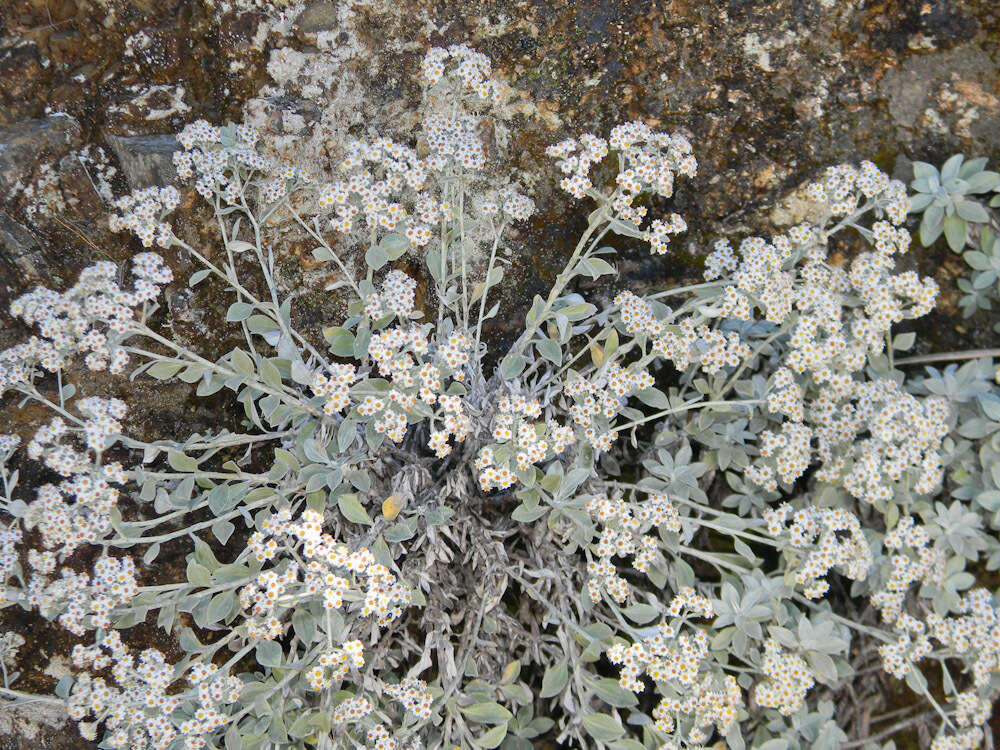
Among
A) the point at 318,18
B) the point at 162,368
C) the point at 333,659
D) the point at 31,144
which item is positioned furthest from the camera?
the point at 318,18

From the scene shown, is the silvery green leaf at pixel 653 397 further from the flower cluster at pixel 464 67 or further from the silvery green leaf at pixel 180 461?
the silvery green leaf at pixel 180 461

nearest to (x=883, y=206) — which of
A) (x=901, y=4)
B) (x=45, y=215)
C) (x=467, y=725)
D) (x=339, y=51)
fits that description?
(x=901, y=4)

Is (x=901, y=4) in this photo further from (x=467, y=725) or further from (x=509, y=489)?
(x=467, y=725)

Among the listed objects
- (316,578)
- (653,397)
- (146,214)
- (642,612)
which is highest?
(146,214)

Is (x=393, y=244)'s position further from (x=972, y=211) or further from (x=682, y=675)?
(x=972, y=211)

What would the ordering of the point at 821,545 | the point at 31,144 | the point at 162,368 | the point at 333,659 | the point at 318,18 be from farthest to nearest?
the point at 318,18
the point at 31,144
the point at 821,545
the point at 162,368
the point at 333,659

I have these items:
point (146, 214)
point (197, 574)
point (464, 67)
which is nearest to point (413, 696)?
point (197, 574)

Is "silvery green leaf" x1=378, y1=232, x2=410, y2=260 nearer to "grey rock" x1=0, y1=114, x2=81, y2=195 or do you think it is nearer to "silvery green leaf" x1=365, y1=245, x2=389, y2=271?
"silvery green leaf" x1=365, y1=245, x2=389, y2=271

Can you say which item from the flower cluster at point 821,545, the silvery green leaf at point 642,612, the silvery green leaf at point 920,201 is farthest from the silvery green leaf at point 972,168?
the silvery green leaf at point 642,612

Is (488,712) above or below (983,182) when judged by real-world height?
below

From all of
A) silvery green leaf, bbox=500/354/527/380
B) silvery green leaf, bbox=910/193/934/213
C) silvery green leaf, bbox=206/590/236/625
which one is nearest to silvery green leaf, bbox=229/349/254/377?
silvery green leaf, bbox=206/590/236/625
